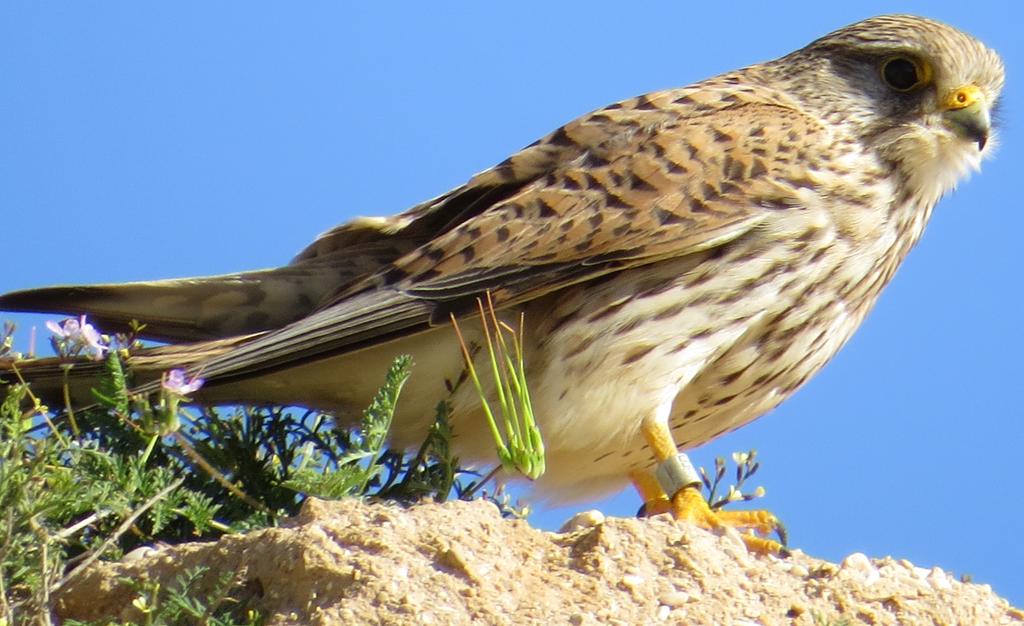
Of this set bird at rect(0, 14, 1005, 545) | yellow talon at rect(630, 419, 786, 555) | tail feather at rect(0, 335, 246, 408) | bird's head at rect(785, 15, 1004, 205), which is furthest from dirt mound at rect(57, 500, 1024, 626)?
bird's head at rect(785, 15, 1004, 205)

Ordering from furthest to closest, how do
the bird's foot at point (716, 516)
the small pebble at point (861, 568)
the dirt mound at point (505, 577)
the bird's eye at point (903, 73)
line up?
1. the bird's eye at point (903, 73)
2. the bird's foot at point (716, 516)
3. the small pebble at point (861, 568)
4. the dirt mound at point (505, 577)

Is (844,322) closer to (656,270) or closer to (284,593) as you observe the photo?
(656,270)

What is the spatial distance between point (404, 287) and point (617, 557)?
1227mm

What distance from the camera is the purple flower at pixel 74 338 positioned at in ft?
13.0

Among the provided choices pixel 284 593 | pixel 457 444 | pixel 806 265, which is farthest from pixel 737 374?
pixel 284 593

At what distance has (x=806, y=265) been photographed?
4.11 meters

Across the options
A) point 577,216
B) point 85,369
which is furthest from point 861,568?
point 85,369

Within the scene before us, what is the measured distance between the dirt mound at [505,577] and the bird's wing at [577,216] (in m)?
0.91

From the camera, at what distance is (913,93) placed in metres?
4.64

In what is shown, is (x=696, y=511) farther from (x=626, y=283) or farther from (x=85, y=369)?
(x=85, y=369)

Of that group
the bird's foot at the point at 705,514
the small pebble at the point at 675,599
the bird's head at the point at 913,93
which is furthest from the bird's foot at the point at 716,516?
the bird's head at the point at 913,93

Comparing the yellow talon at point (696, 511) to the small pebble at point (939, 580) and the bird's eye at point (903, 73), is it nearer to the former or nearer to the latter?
the small pebble at point (939, 580)

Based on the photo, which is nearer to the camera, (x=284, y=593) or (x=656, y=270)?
(x=284, y=593)

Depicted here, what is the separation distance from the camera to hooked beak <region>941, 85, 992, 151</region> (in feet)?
14.9
